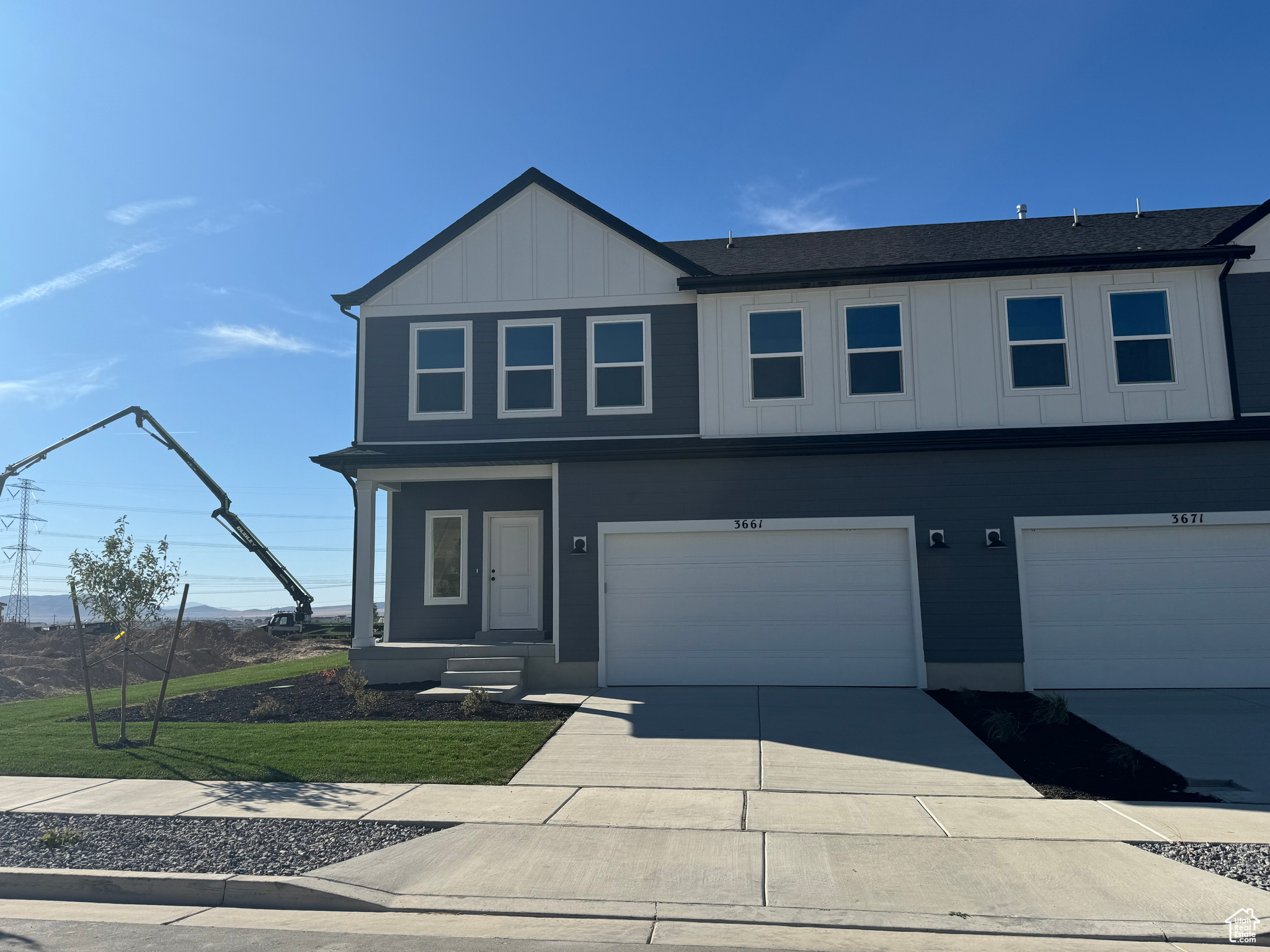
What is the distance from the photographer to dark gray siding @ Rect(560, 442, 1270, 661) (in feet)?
40.3

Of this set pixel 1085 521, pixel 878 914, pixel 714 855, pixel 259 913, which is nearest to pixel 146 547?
pixel 259 913

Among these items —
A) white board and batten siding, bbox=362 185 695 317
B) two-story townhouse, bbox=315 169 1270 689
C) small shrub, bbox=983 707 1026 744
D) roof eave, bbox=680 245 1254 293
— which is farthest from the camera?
white board and batten siding, bbox=362 185 695 317

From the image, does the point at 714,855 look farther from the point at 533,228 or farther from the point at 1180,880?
the point at 533,228

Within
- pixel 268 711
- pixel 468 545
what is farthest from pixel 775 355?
pixel 268 711

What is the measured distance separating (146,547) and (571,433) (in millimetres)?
8347

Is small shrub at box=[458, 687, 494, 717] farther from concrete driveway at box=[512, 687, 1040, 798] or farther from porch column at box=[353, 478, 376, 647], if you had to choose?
porch column at box=[353, 478, 376, 647]

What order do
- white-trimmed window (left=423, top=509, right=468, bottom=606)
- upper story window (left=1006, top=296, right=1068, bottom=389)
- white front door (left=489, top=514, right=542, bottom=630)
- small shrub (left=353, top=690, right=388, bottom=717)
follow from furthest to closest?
white-trimmed window (left=423, top=509, right=468, bottom=606) → white front door (left=489, top=514, right=542, bottom=630) → upper story window (left=1006, top=296, right=1068, bottom=389) → small shrub (left=353, top=690, right=388, bottom=717)

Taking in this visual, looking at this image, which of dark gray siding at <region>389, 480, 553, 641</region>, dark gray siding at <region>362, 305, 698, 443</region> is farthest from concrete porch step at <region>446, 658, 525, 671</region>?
dark gray siding at <region>362, 305, 698, 443</region>

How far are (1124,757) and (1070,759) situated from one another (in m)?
0.50

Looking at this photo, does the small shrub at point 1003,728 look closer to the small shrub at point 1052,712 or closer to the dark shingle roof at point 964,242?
the small shrub at point 1052,712

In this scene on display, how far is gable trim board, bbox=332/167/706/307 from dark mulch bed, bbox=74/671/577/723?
21.7 ft

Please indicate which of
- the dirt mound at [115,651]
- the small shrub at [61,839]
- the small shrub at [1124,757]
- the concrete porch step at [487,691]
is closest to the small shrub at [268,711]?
the concrete porch step at [487,691]

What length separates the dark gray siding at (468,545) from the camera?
49.3 feet

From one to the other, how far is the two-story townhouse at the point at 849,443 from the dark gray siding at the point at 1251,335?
4cm
